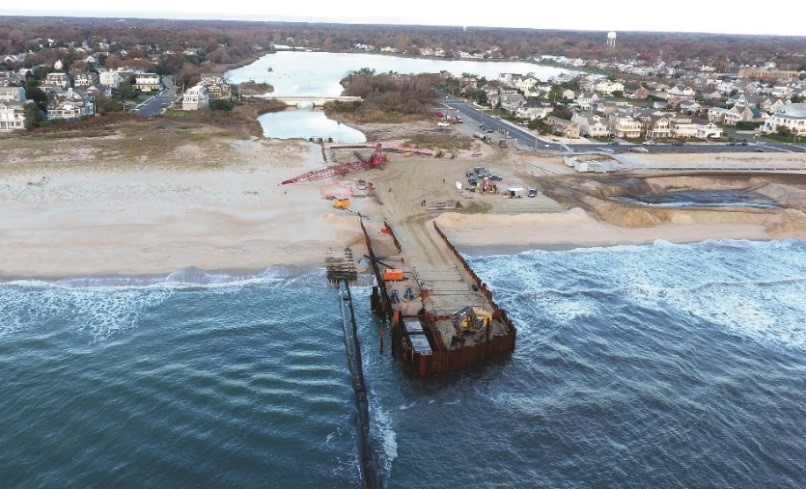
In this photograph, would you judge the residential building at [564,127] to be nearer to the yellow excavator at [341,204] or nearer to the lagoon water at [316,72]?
the yellow excavator at [341,204]

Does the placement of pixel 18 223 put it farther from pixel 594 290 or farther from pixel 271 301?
pixel 594 290

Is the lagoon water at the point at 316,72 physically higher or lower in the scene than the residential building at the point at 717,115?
higher

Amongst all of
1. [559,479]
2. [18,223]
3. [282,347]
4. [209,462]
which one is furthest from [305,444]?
[18,223]

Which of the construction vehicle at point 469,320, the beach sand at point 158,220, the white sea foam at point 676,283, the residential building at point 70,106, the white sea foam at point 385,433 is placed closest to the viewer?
the white sea foam at point 385,433

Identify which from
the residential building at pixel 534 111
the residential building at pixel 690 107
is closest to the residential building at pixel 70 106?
the residential building at pixel 534 111

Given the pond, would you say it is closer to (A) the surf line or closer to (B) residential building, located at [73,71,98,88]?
(A) the surf line
